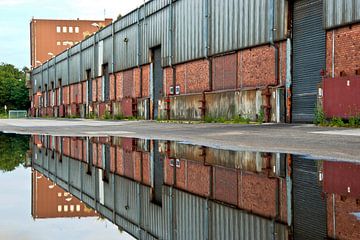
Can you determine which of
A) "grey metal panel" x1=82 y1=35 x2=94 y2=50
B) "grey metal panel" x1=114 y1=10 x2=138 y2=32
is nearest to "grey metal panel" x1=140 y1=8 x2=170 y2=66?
"grey metal panel" x1=114 y1=10 x2=138 y2=32

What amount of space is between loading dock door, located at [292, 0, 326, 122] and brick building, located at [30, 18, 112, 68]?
9432 centimetres

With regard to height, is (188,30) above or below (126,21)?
below

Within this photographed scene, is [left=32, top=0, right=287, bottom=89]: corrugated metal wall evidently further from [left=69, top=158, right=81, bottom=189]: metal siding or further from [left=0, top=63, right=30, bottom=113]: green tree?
[left=0, top=63, right=30, bottom=113]: green tree

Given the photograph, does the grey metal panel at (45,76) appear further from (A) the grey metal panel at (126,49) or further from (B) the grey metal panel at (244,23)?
(B) the grey metal panel at (244,23)

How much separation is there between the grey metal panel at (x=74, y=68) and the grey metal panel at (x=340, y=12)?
44850 mm

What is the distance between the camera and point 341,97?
17.7 m

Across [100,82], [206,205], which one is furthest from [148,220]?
[100,82]

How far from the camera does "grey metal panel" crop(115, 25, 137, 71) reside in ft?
138

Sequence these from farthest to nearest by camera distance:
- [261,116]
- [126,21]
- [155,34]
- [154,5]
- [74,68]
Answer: [74,68]
[126,21]
[154,5]
[155,34]
[261,116]

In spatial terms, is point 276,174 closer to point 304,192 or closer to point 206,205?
point 304,192

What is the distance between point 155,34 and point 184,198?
3298 cm

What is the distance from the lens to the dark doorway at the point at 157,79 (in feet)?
121

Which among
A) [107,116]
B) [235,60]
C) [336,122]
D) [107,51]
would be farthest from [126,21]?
[336,122]

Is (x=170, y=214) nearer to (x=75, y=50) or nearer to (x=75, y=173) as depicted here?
(x=75, y=173)
